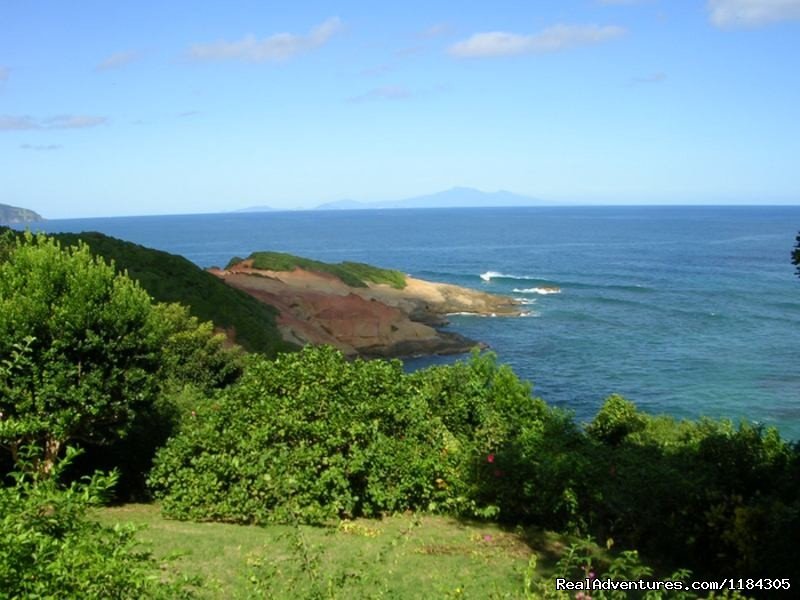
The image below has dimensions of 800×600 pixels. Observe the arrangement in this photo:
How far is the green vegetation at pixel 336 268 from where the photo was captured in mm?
73812

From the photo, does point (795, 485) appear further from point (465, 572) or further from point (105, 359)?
point (105, 359)

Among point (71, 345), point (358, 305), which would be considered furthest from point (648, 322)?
point (71, 345)

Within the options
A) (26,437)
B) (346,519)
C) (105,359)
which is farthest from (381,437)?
(26,437)

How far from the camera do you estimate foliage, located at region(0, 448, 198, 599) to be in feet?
16.8

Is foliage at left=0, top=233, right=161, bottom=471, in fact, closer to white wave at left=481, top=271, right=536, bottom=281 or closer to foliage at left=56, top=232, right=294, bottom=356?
foliage at left=56, top=232, right=294, bottom=356

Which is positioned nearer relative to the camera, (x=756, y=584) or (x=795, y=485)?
(x=756, y=584)

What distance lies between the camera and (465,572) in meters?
12.4

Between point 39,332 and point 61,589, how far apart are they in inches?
429

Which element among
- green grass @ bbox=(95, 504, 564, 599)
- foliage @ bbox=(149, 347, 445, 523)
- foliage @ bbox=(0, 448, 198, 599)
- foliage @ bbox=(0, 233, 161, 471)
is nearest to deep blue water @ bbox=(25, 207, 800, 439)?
foliage @ bbox=(149, 347, 445, 523)

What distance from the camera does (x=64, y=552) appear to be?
545 centimetres

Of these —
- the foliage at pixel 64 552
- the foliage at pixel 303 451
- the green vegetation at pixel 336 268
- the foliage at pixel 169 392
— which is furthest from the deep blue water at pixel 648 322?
the foliage at pixel 64 552

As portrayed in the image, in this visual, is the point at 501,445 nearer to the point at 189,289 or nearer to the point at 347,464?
the point at 347,464

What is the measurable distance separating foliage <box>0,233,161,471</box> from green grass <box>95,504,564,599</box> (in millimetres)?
2187

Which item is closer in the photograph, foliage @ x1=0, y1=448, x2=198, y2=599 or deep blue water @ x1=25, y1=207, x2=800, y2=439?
foliage @ x1=0, y1=448, x2=198, y2=599
